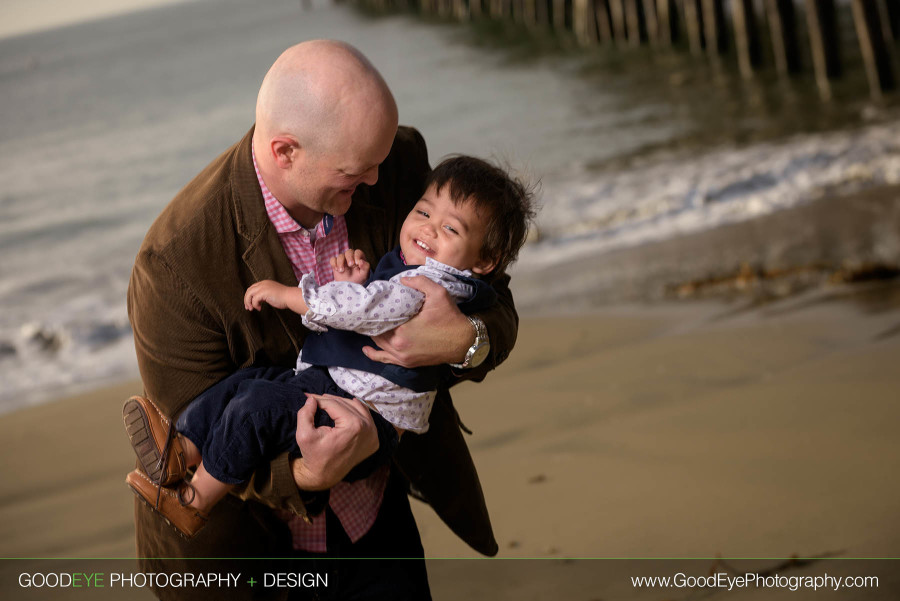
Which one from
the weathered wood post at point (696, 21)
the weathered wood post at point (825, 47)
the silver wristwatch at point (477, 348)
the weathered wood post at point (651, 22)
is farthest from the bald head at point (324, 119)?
the weathered wood post at point (651, 22)

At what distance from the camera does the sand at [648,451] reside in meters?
3.42

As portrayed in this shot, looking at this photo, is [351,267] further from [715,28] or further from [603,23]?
[603,23]

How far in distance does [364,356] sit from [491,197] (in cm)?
57

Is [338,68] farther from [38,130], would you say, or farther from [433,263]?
[38,130]

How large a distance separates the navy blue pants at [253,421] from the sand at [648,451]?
1.42 meters

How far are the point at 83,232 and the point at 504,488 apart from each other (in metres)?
10.5

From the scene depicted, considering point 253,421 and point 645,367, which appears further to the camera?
point 645,367

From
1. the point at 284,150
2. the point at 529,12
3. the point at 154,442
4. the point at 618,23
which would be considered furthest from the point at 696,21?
the point at 154,442

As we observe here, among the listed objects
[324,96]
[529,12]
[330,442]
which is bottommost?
[529,12]

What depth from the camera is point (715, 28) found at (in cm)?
1588

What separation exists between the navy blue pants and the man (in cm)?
5

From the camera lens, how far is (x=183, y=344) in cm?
227

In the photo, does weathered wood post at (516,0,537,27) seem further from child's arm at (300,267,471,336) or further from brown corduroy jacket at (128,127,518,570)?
child's arm at (300,267,471,336)

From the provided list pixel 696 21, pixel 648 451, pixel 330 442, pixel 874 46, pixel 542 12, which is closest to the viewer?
pixel 330 442
